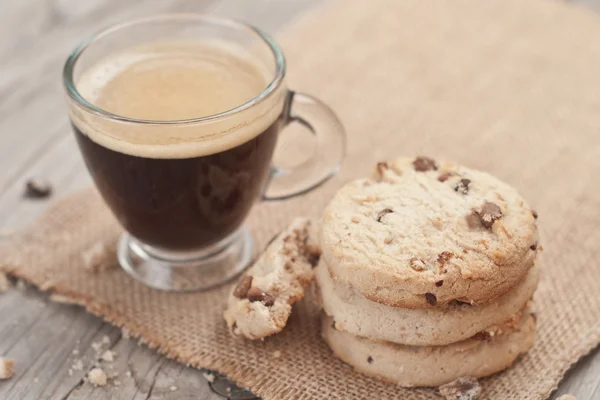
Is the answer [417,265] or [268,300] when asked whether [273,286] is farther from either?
[417,265]

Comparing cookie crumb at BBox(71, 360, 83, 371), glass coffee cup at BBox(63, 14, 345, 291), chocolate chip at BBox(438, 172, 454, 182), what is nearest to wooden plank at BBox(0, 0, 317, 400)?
cookie crumb at BBox(71, 360, 83, 371)

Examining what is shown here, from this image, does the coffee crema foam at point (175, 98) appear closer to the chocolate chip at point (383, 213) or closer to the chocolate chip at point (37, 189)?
the chocolate chip at point (383, 213)

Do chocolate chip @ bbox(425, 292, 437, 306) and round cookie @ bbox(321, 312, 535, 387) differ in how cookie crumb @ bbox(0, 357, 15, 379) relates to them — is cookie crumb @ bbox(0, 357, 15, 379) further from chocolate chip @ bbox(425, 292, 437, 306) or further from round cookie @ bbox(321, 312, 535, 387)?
chocolate chip @ bbox(425, 292, 437, 306)

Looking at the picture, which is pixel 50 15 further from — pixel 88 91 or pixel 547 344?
pixel 547 344

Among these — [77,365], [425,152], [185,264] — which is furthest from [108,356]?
[425,152]

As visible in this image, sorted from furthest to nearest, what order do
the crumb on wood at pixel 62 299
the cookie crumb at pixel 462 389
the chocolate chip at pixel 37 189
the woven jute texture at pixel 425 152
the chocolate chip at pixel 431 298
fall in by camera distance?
1. the chocolate chip at pixel 37 189
2. the crumb on wood at pixel 62 299
3. the woven jute texture at pixel 425 152
4. the cookie crumb at pixel 462 389
5. the chocolate chip at pixel 431 298

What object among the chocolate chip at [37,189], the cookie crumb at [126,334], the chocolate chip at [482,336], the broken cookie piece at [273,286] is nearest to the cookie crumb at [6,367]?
the cookie crumb at [126,334]
